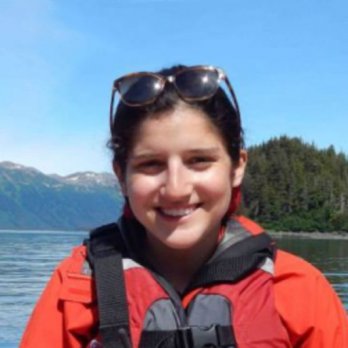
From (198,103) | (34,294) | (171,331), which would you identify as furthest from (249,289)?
(34,294)

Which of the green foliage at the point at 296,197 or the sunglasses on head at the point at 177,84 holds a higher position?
the sunglasses on head at the point at 177,84

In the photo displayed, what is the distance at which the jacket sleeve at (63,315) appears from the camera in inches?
106

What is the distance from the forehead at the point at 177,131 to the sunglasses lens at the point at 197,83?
Result: 0.07 m

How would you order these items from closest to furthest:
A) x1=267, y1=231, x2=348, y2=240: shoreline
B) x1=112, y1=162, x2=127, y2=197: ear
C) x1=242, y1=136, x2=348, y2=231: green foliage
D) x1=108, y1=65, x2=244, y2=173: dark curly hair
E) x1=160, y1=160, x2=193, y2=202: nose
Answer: x1=160, y1=160, x2=193, y2=202: nose → x1=108, y1=65, x2=244, y2=173: dark curly hair → x1=112, y1=162, x2=127, y2=197: ear → x1=267, y1=231, x2=348, y2=240: shoreline → x1=242, y1=136, x2=348, y2=231: green foliage

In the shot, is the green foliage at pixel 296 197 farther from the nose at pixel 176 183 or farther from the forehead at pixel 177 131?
the nose at pixel 176 183

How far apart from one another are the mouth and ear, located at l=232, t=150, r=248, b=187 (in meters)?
0.28

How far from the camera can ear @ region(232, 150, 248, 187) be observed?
2891 millimetres

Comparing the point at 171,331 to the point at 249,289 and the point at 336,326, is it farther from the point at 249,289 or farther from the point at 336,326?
the point at 336,326

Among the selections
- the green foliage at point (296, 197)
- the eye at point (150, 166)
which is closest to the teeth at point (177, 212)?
the eye at point (150, 166)

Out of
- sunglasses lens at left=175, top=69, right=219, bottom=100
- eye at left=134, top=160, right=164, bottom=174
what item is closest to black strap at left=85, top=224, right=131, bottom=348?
eye at left=134, top=160, right=164, bottom=174

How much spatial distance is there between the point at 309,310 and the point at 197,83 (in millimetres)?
955

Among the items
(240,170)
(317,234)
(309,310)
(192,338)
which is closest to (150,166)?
(240,170)

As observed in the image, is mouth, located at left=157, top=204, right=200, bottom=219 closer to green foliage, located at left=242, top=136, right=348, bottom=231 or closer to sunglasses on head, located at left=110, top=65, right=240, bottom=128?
sunglasses on head, located at left=110, top=65, right=240, bottom=128

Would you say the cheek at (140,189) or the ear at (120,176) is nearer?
the cheek at (140,189)
